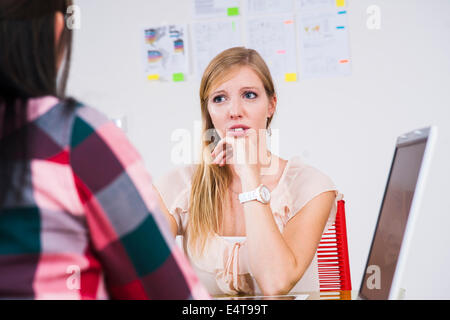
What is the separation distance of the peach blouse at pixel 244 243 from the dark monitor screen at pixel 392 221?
444 mm

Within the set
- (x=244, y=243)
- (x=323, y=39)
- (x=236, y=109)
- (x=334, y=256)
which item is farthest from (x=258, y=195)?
(x=323, y=39)

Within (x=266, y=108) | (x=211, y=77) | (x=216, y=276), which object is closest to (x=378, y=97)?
(x=266, y=108)

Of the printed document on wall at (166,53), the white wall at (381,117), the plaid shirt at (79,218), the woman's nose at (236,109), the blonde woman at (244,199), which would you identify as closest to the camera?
the plaid shirt at (79,218)

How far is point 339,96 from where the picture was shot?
2.01 m

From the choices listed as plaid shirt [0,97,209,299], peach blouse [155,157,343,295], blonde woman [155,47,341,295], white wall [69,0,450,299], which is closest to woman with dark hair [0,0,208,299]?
plaid shirt [0,97,209,299]

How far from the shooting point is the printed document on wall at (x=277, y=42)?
206 cm

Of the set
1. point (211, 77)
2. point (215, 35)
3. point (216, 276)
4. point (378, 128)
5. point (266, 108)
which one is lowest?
point (216, 276)

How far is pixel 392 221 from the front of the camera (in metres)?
0.74

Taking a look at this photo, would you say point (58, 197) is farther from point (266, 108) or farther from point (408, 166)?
point (266, 108)

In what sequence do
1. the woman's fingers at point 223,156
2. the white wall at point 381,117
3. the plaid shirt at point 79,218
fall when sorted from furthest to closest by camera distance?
the white wall at point 381,117
the woman's fingers at point 223,156
the plaid shirt at point 79,218

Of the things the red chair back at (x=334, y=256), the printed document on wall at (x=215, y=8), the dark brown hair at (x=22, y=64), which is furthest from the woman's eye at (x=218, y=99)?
the dark brown hair at (x=22, y=64)

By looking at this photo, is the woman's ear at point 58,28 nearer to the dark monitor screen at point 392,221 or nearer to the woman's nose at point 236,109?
the dark monitor screen at point 392,221

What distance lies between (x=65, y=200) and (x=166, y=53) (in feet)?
6.07

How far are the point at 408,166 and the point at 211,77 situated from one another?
931 mm
